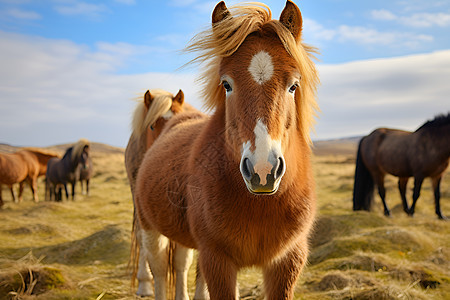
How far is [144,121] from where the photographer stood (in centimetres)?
463

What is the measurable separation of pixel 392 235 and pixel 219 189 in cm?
494

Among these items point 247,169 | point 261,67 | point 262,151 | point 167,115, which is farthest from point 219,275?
point 167,115

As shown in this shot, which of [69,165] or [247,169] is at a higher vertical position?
[247,169]

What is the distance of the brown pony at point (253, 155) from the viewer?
1.75m

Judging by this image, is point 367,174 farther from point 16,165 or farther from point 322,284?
point 16,165

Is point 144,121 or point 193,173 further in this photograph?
point 144,121

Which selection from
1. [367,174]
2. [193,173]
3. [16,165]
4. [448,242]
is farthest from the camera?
[16,165]

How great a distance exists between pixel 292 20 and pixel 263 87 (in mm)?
556

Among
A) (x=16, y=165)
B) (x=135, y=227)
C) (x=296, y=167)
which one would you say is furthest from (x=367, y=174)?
(x=16, y=165)

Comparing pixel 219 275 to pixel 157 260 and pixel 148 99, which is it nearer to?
pixel 157 260

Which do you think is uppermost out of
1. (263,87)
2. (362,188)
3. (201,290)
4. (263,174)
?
(263,87)

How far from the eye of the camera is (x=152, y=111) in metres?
4.41

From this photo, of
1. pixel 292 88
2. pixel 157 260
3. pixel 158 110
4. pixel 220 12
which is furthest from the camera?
pixel 158 110

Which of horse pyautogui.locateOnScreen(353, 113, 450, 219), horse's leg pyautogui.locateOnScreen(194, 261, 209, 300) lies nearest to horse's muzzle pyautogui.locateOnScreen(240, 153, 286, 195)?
horse's leg pyautogui.locateOnScreen(194, 261, 209, 300)
